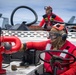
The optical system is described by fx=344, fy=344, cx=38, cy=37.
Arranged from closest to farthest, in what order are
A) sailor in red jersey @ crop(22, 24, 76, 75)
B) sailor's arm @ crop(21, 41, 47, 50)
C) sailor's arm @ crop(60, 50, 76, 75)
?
sailor's arm @ crop(60, 50, 76, 75) < sailor in red jersey @ crop(22, 24, 76, 75) < sailor's arm @ crop(21, 41, 47, 50)

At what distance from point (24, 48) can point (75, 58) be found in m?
0.75

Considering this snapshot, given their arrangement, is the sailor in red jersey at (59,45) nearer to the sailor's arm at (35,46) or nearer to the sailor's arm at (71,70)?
the sailor's arm at (71,70)

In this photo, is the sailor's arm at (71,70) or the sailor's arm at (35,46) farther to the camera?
the sailor's arm at (35,46)

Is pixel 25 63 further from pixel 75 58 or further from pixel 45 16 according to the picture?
pixel 45 16

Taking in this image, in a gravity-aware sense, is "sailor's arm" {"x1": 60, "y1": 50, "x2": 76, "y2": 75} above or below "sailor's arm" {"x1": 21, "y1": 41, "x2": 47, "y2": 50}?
below

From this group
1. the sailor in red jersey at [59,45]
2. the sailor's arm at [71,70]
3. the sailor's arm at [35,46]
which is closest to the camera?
the sailor's arm at [71,70]

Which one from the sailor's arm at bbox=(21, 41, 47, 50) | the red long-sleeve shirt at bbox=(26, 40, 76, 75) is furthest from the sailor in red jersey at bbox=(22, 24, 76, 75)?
the sailor's arm at bbox=(21, 41, 47, 50)

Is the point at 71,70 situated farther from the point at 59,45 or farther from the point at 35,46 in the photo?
the point at 35,46

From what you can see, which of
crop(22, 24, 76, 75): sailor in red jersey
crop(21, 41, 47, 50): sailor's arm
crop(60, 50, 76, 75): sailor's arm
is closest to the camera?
crop(60, 50, 76, 75): sailor's arm

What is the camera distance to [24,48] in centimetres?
371

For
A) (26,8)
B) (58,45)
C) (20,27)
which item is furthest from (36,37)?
(58,45)

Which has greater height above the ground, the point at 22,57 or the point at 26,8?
the point at 26,8

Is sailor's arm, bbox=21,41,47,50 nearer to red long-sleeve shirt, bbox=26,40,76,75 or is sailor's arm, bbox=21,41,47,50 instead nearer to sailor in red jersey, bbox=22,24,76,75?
red long-sleeve shirt, bbox=26,40,76,75

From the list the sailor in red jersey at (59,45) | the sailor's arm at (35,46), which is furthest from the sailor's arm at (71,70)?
the sailor's arm at (35,46)
